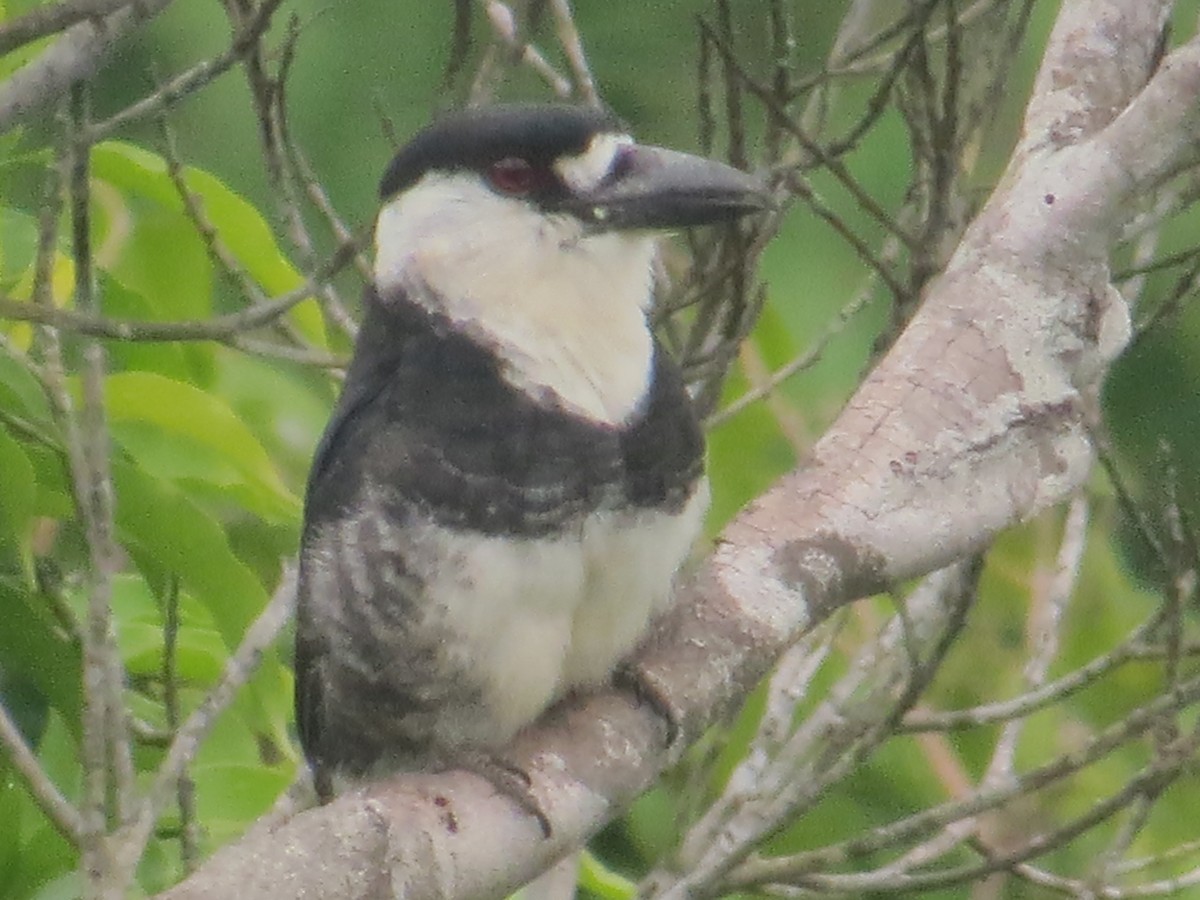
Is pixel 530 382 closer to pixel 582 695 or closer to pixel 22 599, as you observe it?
pixel 582 695

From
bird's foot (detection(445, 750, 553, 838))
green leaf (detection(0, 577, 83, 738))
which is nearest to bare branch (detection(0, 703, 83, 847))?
green leaf (detection(0, 577, 83, 738))

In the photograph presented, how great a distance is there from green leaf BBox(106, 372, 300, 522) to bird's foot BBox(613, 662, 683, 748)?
0.45m

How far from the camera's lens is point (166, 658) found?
1.85 metres

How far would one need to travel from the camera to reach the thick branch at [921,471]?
64.4 inches

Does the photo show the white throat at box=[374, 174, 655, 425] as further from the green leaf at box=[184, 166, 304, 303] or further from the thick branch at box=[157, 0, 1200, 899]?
the green leaf at box=[184, 166, 304, 303]

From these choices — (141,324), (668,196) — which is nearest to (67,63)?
(141,324)

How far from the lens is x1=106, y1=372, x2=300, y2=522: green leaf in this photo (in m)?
1.89

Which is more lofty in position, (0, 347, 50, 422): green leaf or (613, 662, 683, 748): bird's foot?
(0, 347, 50, 422): green leaf

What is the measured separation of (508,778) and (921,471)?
1.69ft

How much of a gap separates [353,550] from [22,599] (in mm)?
320

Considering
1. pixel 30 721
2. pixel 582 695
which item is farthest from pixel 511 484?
pixel 30 721

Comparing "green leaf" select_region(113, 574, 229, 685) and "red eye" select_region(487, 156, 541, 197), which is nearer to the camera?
"red eye" select_region(487, 156, 541, 197)

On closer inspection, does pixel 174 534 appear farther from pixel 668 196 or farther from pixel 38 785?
pixel 668 196

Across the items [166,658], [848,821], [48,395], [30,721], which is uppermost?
[48,395]
